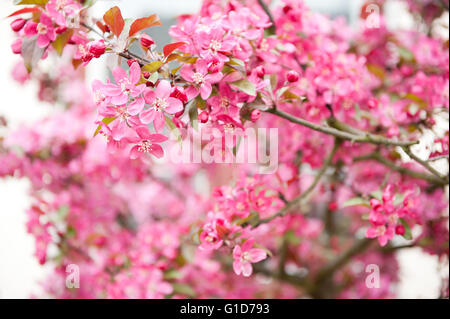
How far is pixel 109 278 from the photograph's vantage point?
114 cm

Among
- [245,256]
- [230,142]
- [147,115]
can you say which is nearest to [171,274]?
[245,256]

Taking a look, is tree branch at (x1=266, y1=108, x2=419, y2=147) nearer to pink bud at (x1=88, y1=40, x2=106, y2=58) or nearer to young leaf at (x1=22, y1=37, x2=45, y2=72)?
pink bud at (x1=88, y1=40, x2=106, y2=58)

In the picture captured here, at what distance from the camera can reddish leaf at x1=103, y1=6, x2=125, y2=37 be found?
0.59 meters

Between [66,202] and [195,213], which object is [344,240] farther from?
[66,202]

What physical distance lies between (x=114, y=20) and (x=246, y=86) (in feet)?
0.71

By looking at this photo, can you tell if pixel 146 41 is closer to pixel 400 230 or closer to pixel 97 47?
pixel 97 47

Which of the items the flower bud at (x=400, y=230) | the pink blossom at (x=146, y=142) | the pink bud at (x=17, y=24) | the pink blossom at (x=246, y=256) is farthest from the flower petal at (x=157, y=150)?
the flower bud at (x=400, y=230)

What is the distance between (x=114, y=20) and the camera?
0.59 meters

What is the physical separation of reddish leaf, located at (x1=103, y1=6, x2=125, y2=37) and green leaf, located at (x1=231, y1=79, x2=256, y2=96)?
187 millimetres

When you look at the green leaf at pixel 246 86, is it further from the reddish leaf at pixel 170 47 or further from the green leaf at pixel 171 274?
the green leaf at pixel 171 274

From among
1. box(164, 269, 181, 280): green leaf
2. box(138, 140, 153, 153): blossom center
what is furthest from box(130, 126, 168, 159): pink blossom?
box(164, 269, 181, 280): green leaf

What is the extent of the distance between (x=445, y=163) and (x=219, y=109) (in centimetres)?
66

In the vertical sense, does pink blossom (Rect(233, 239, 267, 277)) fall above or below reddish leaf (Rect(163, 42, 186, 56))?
below

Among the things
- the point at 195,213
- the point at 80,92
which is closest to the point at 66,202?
the point at 195,213
